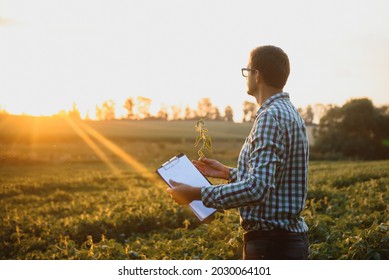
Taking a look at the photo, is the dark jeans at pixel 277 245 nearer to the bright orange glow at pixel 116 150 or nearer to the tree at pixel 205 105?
the tree at pixel 205 105

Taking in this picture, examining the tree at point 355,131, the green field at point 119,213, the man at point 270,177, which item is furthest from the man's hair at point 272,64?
the tree at point 355,131

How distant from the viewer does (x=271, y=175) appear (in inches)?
83.7

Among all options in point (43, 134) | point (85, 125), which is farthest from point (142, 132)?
point (43, 134)

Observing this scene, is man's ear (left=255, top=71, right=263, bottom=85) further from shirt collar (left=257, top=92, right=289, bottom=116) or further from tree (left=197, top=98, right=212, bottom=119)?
tree (left=197, top=98, right=212, bottom=119)

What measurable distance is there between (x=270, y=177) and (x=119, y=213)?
207 inches

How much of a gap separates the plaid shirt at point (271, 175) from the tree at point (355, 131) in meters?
17.3

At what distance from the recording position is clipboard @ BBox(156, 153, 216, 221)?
260 centimetres

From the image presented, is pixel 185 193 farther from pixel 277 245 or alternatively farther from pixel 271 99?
pixel 271 99

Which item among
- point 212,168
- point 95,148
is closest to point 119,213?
point 212,168

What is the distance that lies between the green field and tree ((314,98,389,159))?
9707mm

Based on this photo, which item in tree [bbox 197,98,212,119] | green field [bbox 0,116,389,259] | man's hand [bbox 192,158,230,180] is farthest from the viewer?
tree [bbox 197,98,212,119]

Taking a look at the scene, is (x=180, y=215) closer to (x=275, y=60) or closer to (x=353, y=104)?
(x=275, y=60)

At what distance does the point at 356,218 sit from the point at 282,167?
323cm

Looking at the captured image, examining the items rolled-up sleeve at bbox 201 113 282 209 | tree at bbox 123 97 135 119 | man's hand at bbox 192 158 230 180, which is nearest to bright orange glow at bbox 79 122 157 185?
tree at bbox 123 97 135 119
